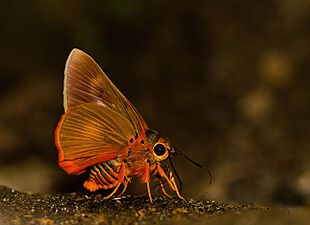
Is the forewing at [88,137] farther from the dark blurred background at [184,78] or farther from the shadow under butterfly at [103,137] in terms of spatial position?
the dark blurred background at [184,78]

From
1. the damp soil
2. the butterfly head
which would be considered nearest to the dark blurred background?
the damp soil

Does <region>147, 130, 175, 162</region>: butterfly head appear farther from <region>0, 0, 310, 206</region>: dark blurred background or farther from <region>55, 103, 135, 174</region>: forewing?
<region>0, 0, 310, 206</region>: dark blurred background

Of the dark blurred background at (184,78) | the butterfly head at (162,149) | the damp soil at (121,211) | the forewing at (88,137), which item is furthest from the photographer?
the dark blurred background at (184,78)

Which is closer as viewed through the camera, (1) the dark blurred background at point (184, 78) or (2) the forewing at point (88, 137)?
(2) the forewing at point (88, 137)

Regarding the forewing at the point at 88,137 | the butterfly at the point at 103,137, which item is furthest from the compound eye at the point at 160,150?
the forewing at the point at 88,137

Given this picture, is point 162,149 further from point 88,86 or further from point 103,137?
point 88,86

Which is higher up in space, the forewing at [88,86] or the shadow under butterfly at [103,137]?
the forewing at [88,86]

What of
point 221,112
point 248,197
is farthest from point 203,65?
point 248,197

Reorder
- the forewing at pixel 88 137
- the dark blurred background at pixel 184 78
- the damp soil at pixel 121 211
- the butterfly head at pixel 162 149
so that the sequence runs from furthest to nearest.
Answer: the dark blurred background at pixel 184 78 → the forewing at pixel 88 137 → the butterfly head at pixel 162 149 → the damp soil at pixel 121 211

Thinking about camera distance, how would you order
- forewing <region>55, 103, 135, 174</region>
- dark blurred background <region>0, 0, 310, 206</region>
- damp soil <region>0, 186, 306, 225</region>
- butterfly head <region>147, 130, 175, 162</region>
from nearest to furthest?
1. damp soil <region>0, 186, 306, 225</region>
2. butterfly head <region>147, 130, 175, 162</region>
3. forewing <region>55, 103, 135, 174</region>
4. dark blurred background <region>0, 0, 310, 206</region>
